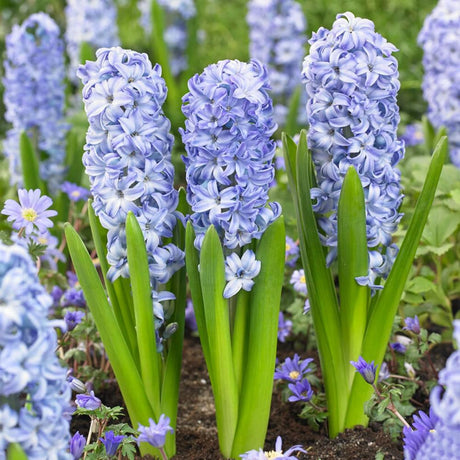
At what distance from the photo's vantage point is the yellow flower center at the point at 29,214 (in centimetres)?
197

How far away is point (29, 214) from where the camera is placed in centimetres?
198

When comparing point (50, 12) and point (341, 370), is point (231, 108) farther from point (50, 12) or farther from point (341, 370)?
point (50, 12)

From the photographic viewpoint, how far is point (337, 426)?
1.96m

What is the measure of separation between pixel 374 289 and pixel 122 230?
0.69 metres

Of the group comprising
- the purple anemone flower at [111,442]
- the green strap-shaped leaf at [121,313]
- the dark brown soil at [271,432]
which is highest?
the green strap-shaped leaf at [121,313]

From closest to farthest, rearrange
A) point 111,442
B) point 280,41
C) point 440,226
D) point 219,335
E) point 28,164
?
point 111,442 < point 219,335 < point 440,226 < point 28,164 < point 280,41

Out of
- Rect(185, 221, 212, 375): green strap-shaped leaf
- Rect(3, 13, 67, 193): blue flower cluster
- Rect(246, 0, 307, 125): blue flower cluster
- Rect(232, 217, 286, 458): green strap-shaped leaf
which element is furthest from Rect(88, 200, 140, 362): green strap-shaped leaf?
Rect(246, 0, 307, 125): blue flower cluster

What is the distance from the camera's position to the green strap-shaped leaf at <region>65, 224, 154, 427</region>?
1.70m

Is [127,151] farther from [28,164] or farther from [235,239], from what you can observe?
[28,164]

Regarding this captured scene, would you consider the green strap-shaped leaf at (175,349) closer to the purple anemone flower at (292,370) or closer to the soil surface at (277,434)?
the soil surface at (277,434)

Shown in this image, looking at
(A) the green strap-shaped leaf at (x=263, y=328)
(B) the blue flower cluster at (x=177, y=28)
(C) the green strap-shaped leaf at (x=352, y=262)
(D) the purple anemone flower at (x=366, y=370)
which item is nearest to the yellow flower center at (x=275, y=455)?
(A) the green strap-shaped leaf at (x=263, y=328)

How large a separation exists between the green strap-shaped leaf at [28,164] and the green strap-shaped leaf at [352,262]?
1507mm

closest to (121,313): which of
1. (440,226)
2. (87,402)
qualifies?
(87,402)

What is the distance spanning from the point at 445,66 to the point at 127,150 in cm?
197
